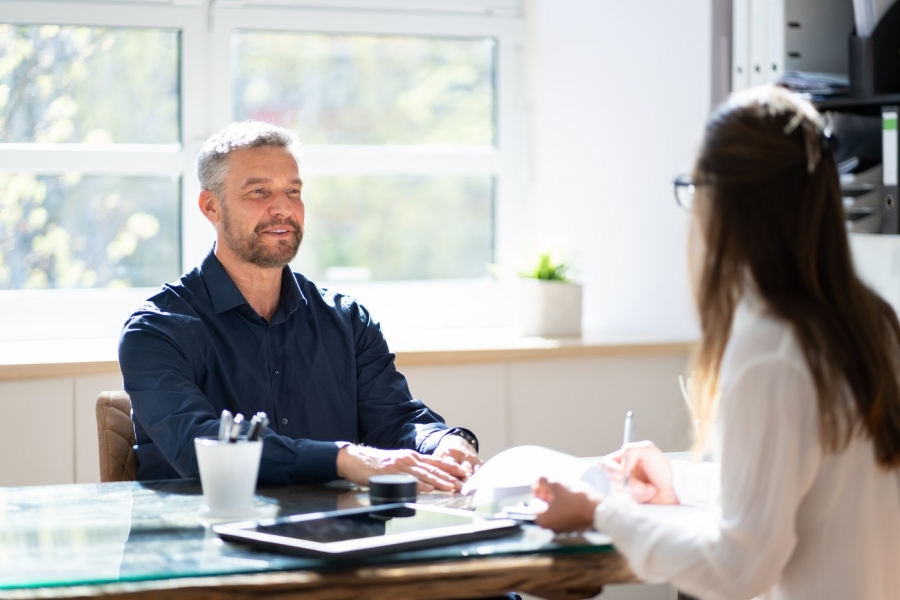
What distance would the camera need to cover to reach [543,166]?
134 inches

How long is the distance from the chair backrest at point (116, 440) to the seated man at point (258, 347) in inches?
1.2

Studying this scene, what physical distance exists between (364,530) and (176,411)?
0.59 metres

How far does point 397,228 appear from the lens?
342cm

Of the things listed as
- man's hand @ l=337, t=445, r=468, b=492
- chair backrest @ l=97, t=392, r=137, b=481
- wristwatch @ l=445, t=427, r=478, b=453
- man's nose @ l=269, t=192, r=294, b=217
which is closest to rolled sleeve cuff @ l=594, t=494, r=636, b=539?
man's hand @ l=337, t=445, r=468, b=492

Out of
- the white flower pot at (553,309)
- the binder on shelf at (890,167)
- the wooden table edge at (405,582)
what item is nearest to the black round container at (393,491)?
the wooden table edge at (405,582)

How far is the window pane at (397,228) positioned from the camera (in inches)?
132

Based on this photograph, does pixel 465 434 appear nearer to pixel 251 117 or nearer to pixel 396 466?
pixel 396 466

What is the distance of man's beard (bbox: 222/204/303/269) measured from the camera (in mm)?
2168

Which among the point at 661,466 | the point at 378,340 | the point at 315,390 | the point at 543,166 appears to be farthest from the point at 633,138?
the point at 661,466

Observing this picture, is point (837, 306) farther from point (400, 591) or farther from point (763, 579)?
point (400, 591)

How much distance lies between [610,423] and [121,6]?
1788mm

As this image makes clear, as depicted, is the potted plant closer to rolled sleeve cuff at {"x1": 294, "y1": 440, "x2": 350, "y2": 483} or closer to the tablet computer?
rolled sleeve cuff at {"x1": 294, "y1": 440, "x2": 350, "y2": 483}

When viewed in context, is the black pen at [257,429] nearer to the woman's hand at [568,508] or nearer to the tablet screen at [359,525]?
the tablet screen at [359,525]

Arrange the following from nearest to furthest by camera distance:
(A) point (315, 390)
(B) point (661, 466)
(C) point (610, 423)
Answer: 1. (B) point (661, 466)
2. (A) point (315, 390)
3. (C) point (610, 423)
